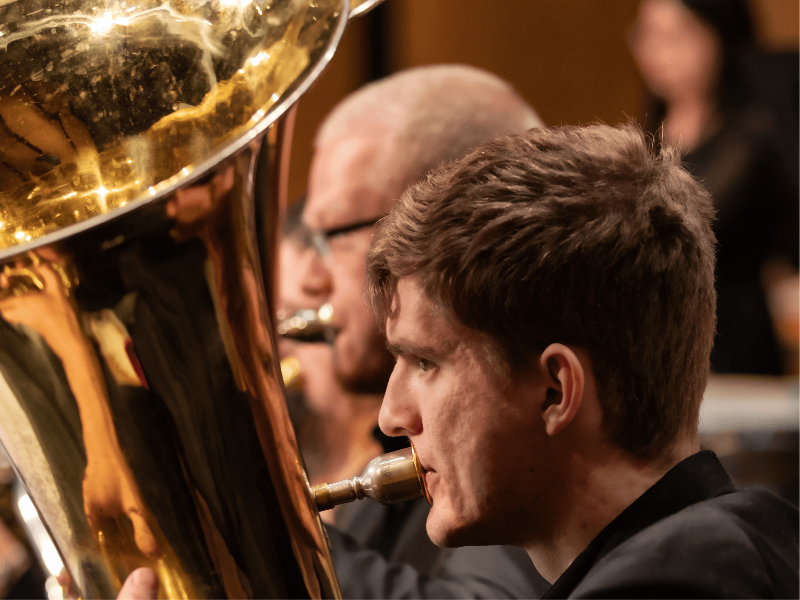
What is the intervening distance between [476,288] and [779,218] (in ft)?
7.60

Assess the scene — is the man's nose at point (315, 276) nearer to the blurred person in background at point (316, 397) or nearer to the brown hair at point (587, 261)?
the blurred person in background at point (316, 397)

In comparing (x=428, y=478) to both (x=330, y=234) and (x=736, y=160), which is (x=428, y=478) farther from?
(x=736, y=160)

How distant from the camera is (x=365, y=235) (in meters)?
1.41

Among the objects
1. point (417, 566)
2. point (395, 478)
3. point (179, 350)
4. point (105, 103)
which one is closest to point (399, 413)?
point (395, 478)

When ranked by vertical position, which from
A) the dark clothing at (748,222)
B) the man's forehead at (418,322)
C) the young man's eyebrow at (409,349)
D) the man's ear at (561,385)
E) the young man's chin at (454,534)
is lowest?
the dark clothing at (748,222)

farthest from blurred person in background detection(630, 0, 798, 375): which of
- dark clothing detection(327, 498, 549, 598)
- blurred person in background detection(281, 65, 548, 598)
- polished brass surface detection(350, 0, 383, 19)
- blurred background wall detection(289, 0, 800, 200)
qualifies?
polished brass surface detection(350, 0, 383, 19)

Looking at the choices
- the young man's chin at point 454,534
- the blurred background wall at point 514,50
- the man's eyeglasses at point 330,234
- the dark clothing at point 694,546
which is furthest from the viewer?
the blurred background wall at point 514,50

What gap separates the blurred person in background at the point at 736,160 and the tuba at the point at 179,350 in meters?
2.14

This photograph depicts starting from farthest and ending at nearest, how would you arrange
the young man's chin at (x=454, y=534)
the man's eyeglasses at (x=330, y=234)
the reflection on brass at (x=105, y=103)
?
1. the man's eyeglasses at (x=330, y=234)
2. the reflection on brass at (x=105, y=103)
3. the young man's chin at (x=454, y=534)

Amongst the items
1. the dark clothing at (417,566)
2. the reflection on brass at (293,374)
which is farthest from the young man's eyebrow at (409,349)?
the reflection on brass at (293,374)

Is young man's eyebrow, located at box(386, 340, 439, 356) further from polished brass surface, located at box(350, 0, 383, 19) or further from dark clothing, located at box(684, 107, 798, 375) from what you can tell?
dark clothing, located at box(684, 107, 798, 375)

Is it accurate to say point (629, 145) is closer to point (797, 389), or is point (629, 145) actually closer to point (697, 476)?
point (697, 476)

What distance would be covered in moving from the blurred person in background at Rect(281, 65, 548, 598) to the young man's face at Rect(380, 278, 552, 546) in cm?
47

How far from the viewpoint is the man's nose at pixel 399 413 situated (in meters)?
0.73
